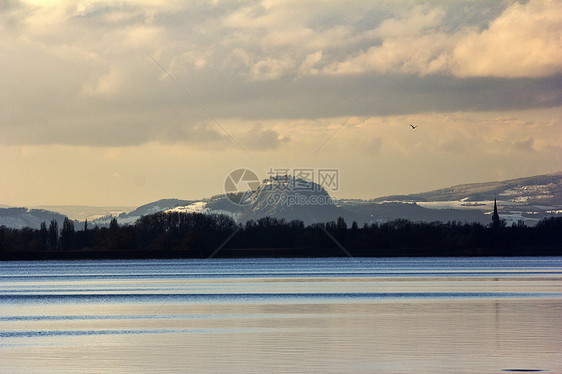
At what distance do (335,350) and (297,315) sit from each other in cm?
1563

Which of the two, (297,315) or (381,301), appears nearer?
(297,315)

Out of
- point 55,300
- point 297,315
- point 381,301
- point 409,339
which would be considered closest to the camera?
point 409,339

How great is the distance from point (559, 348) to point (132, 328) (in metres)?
19.6

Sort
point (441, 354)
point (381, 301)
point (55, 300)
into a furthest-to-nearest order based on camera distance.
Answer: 1. point (55, 300)
2. point (381, 301)
3. point (441, 354)

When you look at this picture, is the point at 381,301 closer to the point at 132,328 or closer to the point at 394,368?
the point at 132,328

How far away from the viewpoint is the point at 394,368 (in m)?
27.3

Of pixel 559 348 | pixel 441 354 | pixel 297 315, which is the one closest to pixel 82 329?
pixel 297 315

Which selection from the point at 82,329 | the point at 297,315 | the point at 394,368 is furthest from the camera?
the point at 297,315

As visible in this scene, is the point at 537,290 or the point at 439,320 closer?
the point at 439,320

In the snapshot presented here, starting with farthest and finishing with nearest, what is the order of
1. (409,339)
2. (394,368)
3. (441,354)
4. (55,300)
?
1. (55,300)
2. (409,339)
3. (441,354)
4. (394,368)

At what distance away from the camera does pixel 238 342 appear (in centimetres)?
3481

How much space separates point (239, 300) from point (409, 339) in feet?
95.1

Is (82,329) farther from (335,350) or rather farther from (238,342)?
(335,350)

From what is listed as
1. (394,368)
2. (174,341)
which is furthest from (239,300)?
(394,368)
